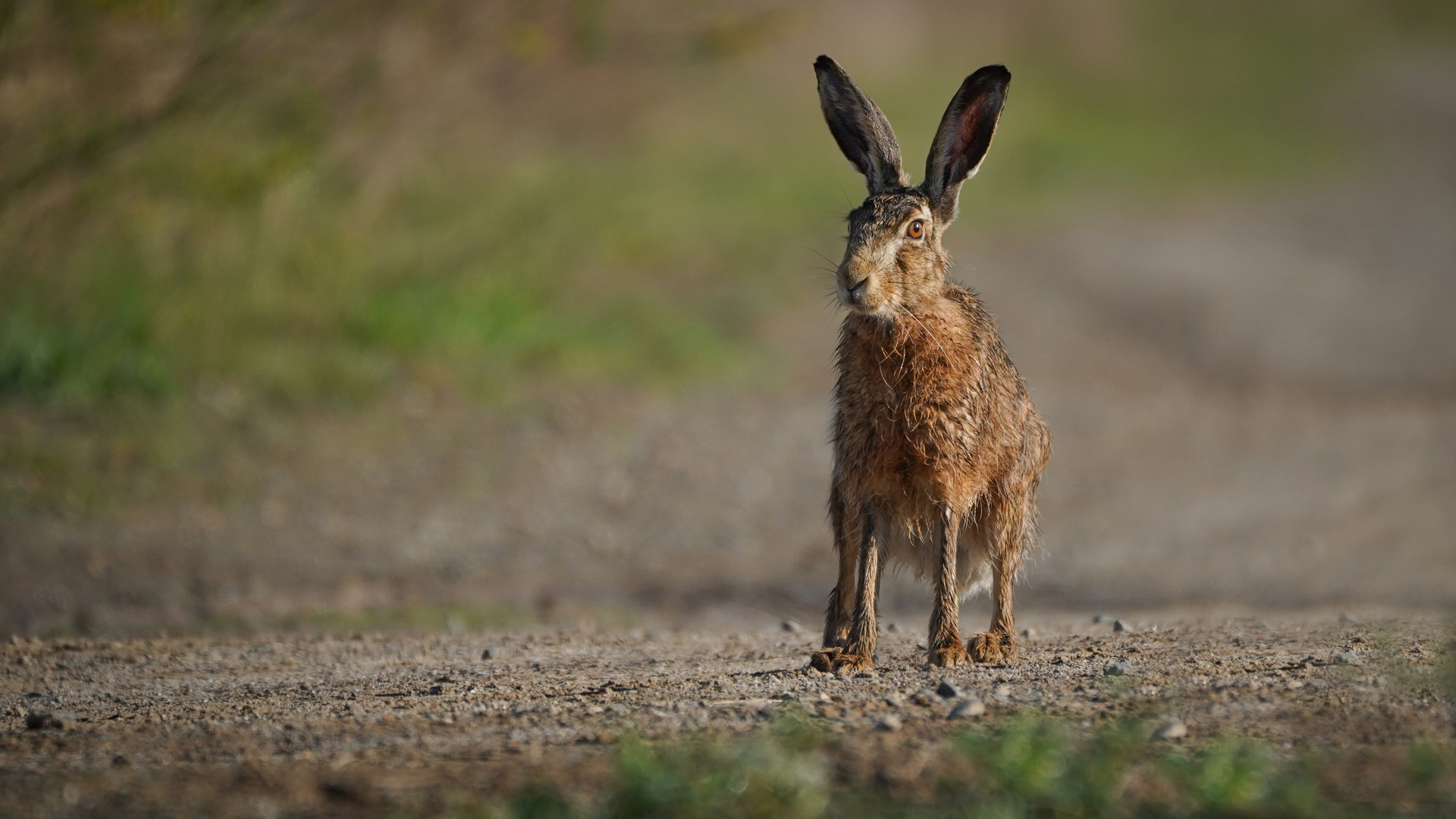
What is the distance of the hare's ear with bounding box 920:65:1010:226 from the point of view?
5488 mm

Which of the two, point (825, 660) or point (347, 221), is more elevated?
point (347, 221)

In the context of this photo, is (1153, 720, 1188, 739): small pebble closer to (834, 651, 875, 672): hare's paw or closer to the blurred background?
(834, 651, 875, 672): hare's paw

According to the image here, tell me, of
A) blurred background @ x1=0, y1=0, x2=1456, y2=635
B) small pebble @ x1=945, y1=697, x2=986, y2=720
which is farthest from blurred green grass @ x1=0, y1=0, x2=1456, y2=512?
small pebble @ x1=945, y1=697, x2=986, y2=720

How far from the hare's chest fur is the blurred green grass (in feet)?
14.0

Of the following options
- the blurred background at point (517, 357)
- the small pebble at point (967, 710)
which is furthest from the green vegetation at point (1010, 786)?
the blurred background at point (517, 357)

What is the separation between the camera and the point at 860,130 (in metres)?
5.63

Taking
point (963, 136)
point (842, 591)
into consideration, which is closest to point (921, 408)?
point (842, 591)

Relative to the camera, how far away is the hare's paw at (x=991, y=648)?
5219 mm

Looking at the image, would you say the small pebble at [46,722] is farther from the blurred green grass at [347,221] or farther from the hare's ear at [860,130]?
the blurred green grass at [347,221]

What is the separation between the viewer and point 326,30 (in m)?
10.5

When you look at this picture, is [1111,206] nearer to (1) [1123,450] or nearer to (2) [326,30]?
(1) [1123,450]

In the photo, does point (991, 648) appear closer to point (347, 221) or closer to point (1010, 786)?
point (1010, 786)

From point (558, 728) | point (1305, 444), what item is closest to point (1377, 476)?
point (1305, 444)

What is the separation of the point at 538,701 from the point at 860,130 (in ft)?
8.01
